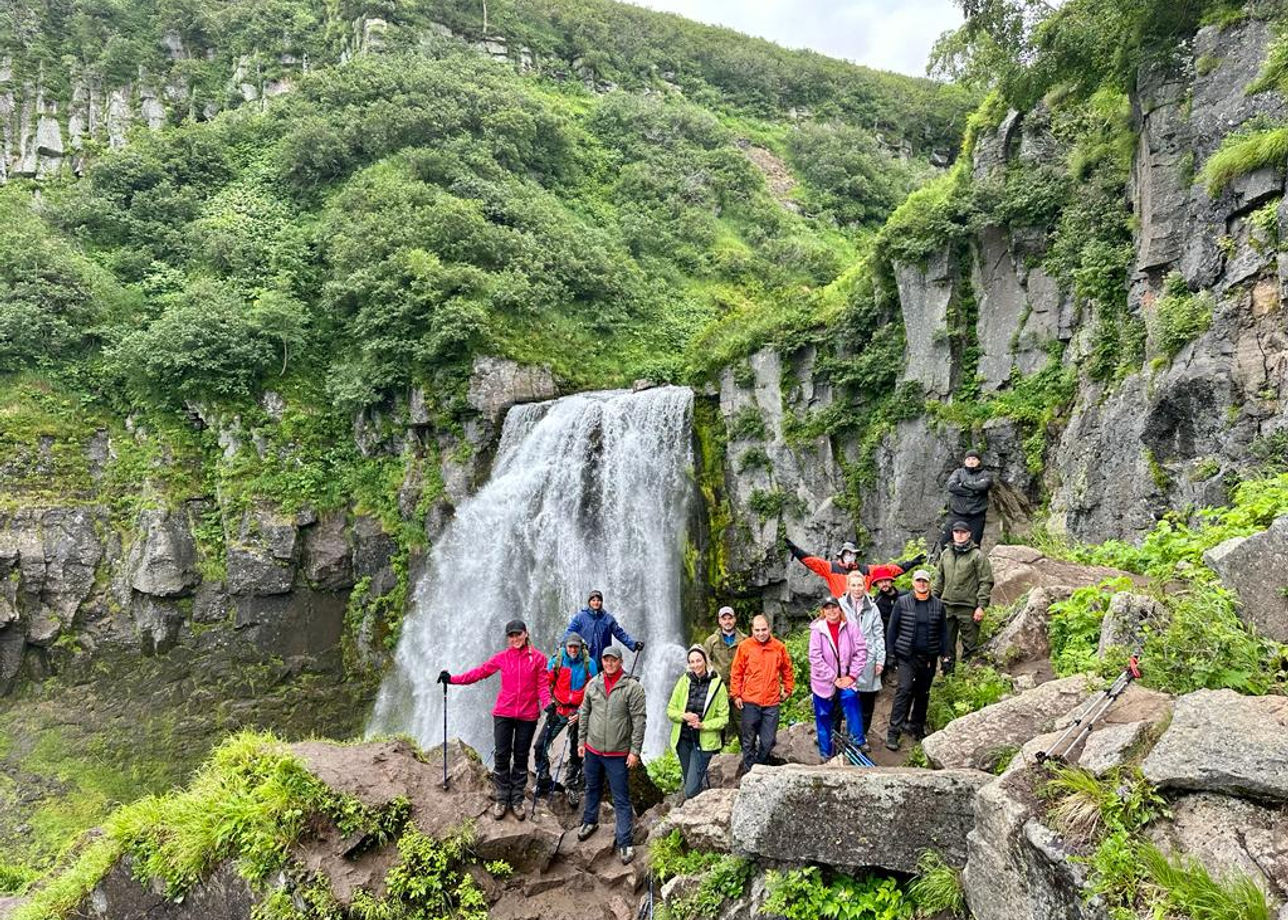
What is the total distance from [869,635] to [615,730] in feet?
8.16

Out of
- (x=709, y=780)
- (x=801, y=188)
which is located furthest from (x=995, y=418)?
(x=801, y=188)

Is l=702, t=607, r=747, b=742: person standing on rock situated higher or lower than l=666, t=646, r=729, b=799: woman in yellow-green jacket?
higher

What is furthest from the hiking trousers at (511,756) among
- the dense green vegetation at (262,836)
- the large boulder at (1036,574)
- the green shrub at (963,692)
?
the large boulder at (1036,574)

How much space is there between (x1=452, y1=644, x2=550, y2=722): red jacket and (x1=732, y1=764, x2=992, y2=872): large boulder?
2626 mm

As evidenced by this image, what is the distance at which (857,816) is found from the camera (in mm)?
4203

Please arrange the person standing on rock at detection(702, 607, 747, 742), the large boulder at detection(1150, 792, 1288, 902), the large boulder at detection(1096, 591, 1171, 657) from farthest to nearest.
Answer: the person standing on rock at detection(702, 607, 747, 742), the large boulder at detection(1096, 591, 1171, 657), the large boulder at detection(1150, 792, 1288, 902)

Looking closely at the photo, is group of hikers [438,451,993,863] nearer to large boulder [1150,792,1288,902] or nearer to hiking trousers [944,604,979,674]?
hiking trousers [944,604,979,674]

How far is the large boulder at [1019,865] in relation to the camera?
3023 mm

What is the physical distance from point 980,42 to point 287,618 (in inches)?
809

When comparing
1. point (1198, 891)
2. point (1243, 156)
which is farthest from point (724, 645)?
point (1243, 156)

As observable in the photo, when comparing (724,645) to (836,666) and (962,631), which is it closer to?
(836,666)

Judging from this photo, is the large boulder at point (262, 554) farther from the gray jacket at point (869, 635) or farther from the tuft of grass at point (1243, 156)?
the tuft of grass at point (1243, 156)

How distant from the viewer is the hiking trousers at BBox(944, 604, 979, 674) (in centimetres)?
641

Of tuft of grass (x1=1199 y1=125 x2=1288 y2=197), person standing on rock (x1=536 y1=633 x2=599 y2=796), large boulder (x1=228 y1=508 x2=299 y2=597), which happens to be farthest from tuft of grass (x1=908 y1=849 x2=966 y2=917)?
large boulder (x1=228 y1=508 x2=299 y2=597)
